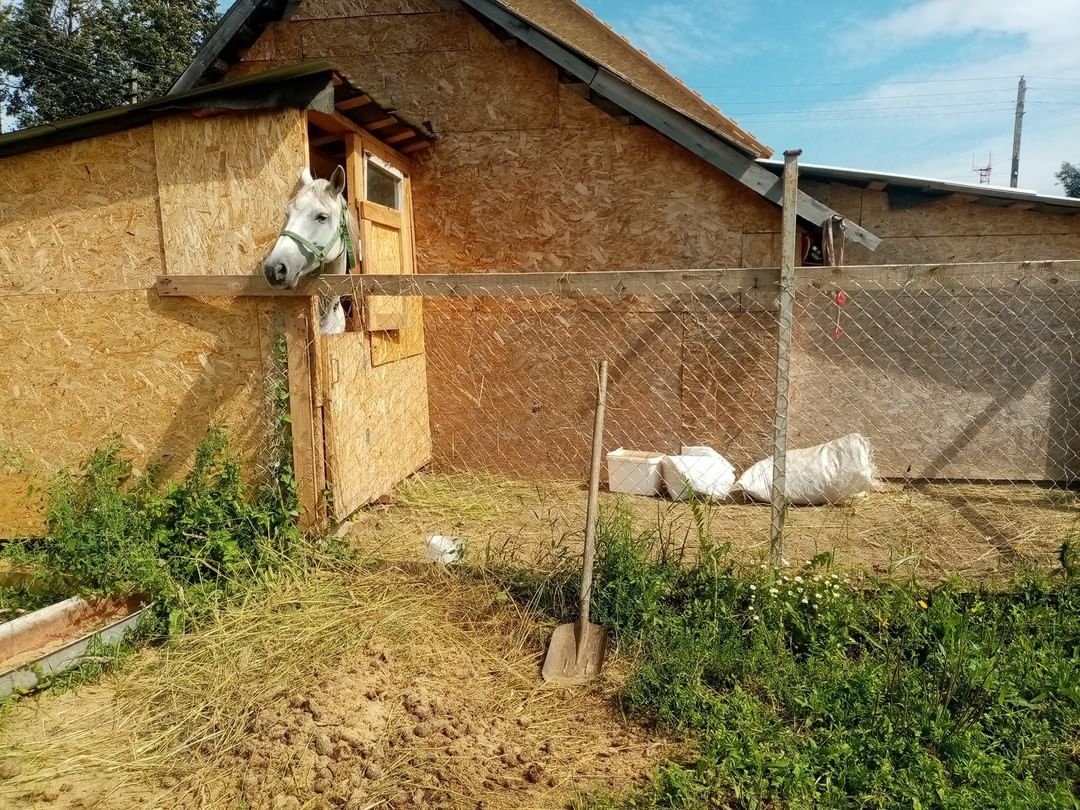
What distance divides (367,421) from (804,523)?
3642 mm

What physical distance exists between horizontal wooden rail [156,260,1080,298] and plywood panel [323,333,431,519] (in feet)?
2.04

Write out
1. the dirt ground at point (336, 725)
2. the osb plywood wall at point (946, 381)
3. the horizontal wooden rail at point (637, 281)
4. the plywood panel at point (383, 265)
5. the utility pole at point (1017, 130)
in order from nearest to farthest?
1. the dirt ground at point (336, 725)
2. the horizontal wooden rail at point (637, 281)
3. the plywood panel at point (383, 265)
4. the osb plywood wall at point (946, 381)
5. the utility pole at point (1017, 130)

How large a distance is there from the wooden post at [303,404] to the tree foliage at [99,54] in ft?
71.4

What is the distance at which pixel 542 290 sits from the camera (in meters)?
4.15

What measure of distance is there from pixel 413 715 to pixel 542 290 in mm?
2399

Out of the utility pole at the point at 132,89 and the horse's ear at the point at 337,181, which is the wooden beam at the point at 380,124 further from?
the utility pole at the point at 132,89

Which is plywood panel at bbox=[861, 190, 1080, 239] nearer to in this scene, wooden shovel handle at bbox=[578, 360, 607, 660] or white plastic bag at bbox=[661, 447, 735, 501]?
white plastic bag at bbox=[661, 447, 735, 501]

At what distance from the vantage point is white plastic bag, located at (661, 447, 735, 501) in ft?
20.4

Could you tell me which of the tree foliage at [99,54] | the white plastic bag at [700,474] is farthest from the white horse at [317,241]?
the tree foliage at [99,54]

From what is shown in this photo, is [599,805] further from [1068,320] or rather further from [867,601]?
[1068,320]

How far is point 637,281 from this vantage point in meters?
3.97

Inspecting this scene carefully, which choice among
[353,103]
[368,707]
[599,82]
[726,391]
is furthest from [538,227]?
[368,707]

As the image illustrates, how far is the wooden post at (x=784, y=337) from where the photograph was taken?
12.4 ft

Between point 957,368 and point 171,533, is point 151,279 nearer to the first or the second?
point 171,533
